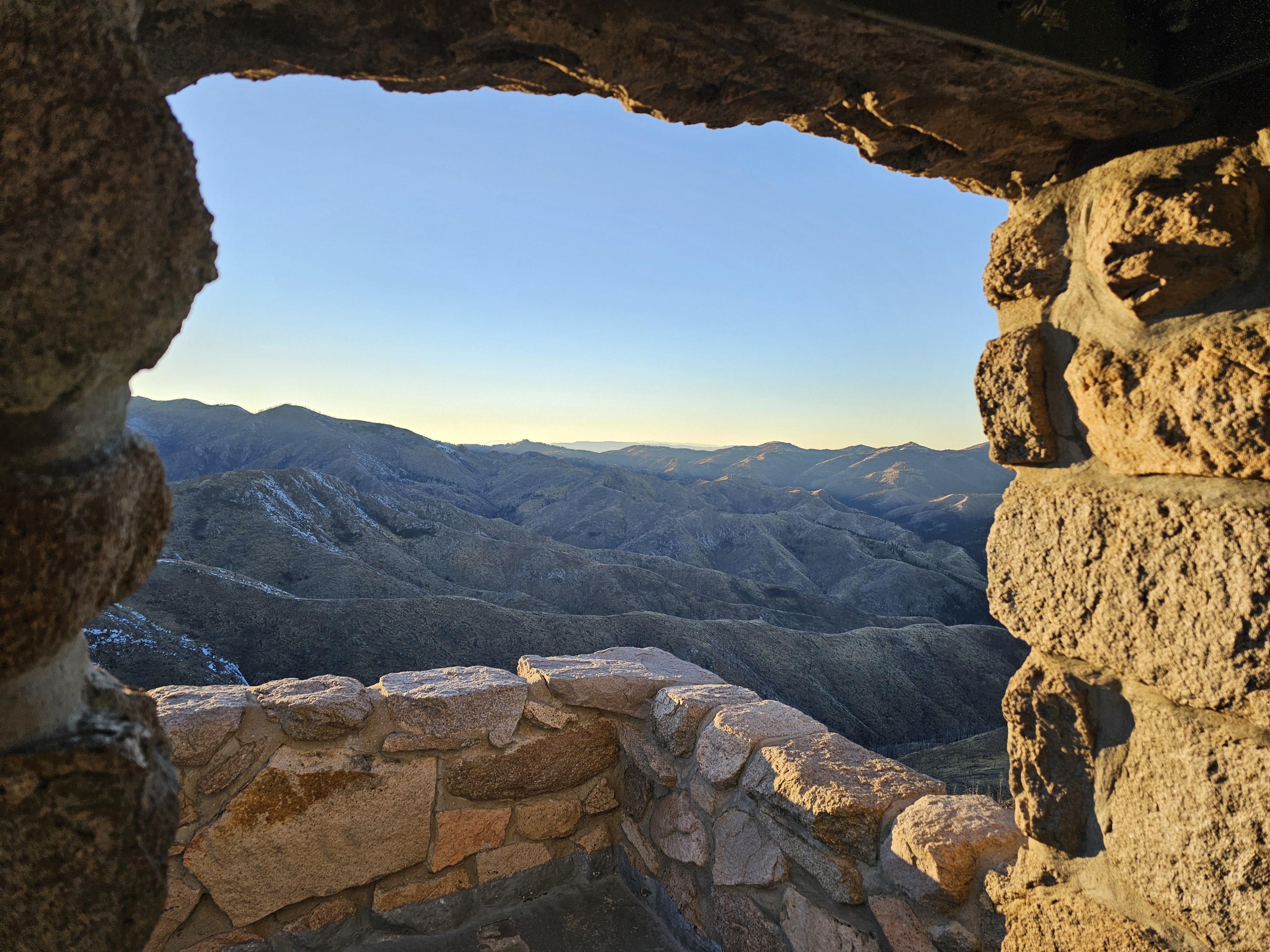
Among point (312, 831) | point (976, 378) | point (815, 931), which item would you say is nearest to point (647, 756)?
point (815, 931)

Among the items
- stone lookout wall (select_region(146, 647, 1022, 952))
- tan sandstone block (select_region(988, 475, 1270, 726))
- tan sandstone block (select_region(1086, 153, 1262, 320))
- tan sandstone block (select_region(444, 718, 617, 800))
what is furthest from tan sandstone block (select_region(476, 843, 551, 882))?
tan sandstone block (select_region(1086, 153, 1262, 320))

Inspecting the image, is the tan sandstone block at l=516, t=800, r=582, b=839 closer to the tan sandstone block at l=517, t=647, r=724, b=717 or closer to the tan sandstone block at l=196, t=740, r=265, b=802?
the tan sandstone block at l=517, t=647, r=724, b=717

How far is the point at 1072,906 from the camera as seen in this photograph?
1.33m

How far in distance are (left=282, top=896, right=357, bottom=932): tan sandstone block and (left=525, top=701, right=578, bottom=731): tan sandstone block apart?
0.87m

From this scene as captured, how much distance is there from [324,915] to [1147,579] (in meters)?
2.71

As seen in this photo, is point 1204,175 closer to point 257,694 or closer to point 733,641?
point 257,694

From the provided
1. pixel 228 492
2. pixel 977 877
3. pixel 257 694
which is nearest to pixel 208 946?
pixel 257 694

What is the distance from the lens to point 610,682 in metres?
2.90

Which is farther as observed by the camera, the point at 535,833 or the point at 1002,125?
the point at 535,833

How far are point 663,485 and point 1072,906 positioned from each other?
91.4 feet

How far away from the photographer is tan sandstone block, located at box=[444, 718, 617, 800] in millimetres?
2705

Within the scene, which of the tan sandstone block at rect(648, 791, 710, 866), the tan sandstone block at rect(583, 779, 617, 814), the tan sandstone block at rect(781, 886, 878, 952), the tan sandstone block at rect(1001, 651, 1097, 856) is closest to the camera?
the tan sandstone block at rect(1001, 651, 1097, 856)

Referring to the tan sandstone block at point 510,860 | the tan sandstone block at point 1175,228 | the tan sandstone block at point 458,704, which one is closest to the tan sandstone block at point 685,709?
the tan sandstone block at point 458,704

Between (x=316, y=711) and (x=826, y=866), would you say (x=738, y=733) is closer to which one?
(x=826, y=866)
